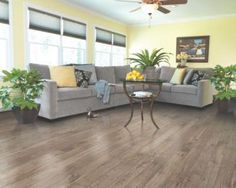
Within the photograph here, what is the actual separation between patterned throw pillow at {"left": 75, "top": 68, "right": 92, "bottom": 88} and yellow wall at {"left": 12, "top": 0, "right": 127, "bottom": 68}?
3.67ft

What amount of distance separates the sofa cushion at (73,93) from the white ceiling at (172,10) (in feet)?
7.60

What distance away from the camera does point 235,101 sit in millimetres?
5977

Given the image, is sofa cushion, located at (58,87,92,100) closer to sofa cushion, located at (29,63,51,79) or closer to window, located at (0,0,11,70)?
sofa cushion, located at (29,63,51,79)

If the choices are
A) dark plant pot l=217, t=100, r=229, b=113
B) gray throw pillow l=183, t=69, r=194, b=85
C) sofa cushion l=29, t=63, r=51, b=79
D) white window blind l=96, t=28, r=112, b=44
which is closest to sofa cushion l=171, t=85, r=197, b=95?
gray throw pillow l=183, t=69, r=194, b=85

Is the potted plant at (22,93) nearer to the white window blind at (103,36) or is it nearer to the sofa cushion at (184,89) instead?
the sofa cushion at (184,89)

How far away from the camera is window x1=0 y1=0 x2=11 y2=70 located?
13.2ft

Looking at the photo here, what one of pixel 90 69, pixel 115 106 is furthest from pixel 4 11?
pixel 115 106

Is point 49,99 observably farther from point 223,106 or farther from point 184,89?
point 223,106

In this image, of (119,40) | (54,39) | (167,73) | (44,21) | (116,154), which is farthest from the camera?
(119,40)

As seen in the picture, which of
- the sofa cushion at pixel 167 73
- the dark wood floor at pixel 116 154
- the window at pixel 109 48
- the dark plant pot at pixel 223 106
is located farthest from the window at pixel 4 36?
the dark plant pot at pixel 223 106

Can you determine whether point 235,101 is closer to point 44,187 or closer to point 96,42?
point 96,42

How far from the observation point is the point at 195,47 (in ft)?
22.0

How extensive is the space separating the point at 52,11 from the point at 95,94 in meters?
2.18

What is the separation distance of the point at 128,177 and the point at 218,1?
183 inches
